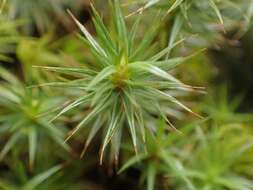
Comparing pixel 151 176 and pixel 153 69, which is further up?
pixel 153 69

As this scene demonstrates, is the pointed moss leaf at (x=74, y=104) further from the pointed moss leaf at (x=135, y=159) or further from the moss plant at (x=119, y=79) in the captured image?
the pointed moss leaf at (x=135, y=159)

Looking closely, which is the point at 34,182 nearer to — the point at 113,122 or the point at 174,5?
the point at 113,122

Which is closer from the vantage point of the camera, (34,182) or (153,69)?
(153,69)

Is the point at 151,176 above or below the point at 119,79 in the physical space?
below

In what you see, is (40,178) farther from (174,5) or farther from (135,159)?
(174,5)

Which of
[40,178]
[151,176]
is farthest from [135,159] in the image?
[40,178]

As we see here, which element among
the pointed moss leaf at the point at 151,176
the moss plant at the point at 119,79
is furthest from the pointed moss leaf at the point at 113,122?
the pointed moss leaf at the point at 151,176

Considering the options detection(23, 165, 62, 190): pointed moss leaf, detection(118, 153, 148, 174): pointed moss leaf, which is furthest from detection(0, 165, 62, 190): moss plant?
detection(118, 153, 148, 174): pointed moss leaf

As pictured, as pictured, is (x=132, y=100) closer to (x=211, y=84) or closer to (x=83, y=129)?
(x=83, y=129)

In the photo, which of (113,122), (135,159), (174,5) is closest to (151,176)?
(135,159)

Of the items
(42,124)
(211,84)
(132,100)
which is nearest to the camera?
(132,100)

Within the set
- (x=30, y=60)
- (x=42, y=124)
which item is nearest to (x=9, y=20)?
(x=30, y=60)
